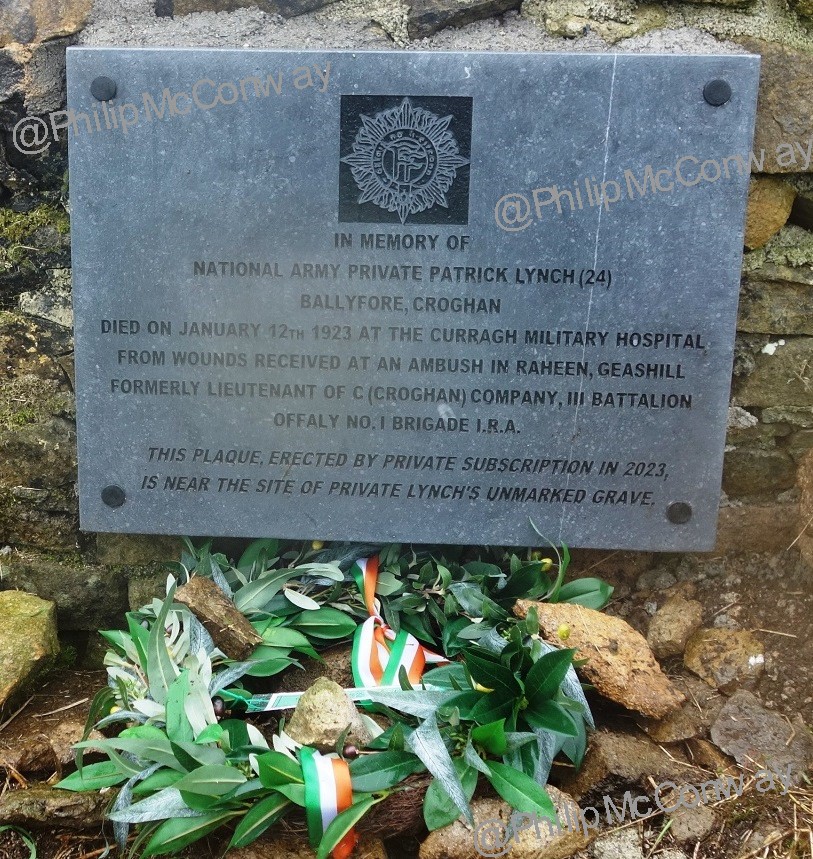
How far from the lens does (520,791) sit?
58.2 inches

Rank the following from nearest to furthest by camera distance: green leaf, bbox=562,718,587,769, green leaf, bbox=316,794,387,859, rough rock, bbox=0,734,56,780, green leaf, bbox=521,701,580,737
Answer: green leaf, bbox=316,794,387,859 < green leaf, bbox=521,701,580,737 < green leaf, bbox=562,718,587,769 < rough rock, bbox=0,734,56,780

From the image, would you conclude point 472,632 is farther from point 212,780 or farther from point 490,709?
point 212,780

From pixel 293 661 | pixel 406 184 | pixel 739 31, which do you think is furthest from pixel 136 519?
pixel 739 31

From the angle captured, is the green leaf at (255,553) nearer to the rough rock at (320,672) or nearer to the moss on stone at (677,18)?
the rough rock at (320,672)

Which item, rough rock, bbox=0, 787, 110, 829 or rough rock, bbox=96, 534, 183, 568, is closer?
rough rock, bbox=0, 787, 110, 829

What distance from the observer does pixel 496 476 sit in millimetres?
1944

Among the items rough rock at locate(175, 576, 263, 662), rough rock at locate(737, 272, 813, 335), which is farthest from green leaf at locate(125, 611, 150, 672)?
rough rock at locate(737, 272, 813, 335)

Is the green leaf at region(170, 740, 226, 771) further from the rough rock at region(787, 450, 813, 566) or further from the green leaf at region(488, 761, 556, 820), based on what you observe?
the rough rock at region(787, 450, 813, 566)

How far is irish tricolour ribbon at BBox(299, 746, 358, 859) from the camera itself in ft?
4.77

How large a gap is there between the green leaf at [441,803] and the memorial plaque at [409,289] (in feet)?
2.01

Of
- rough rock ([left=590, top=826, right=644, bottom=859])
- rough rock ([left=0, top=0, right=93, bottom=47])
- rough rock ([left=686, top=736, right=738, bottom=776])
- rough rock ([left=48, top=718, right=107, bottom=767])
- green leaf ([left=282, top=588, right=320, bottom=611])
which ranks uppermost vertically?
rough rock ([left=0, top=0, right=93, bottom=47])

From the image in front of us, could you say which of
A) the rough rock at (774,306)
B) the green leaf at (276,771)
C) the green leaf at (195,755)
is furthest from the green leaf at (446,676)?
the rough rock at (774,306)

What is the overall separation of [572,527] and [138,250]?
126 cm

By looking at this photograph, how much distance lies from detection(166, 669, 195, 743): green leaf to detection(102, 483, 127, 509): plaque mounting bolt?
0.54 m
